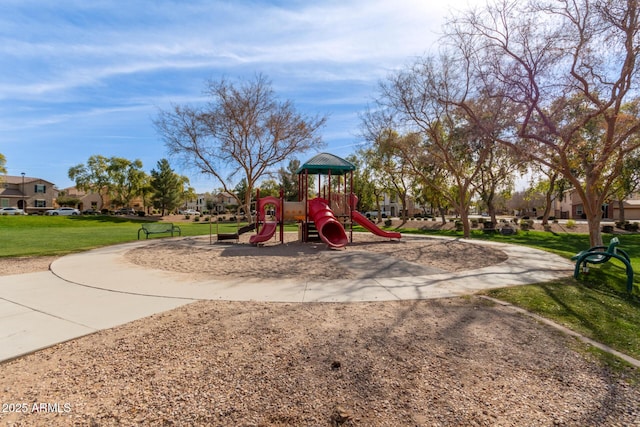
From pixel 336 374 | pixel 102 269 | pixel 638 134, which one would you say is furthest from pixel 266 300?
pixel 638 134

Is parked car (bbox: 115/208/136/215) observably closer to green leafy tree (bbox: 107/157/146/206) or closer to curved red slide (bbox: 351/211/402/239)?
green leafy tree (bbox: 107/157/146/206)

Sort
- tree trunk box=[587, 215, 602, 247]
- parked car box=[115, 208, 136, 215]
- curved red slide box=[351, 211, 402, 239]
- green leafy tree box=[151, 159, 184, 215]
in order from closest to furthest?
tree trunk box=[587, 215, 602, 247] < curved red slide box=[351, 211, 402, 239] < green leafy tree box=[151, 159, 184, 215] < parked car box=[115, 208, 136, 215]

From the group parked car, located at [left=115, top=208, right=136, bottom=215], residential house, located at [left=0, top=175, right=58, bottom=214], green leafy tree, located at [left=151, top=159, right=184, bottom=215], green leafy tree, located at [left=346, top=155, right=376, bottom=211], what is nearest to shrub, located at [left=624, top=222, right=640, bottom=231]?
green leafy tree, located at [left=346, top=155, right=376, bottom=211]

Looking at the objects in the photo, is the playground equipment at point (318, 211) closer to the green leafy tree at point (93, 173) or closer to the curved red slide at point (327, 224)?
the curved red slide at point (327, 224)

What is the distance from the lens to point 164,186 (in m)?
56.6

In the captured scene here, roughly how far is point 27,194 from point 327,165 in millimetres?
72325

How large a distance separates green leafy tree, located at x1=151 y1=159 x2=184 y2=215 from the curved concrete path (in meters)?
51.2

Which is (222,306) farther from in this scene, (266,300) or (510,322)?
(510,322)

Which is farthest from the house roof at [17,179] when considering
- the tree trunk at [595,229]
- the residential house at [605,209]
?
the residential house at [605,209]

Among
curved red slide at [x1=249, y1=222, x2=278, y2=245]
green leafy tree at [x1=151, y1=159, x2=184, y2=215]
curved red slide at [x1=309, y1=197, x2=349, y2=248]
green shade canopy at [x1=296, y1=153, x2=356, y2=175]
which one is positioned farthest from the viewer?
green leafy tree at [x1=151, y1=159, x2=184, y2=215]

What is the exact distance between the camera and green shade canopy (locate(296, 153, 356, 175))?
52.7ft

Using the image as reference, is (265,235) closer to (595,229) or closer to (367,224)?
(367,224)

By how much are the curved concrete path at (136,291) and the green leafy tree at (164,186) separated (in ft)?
168

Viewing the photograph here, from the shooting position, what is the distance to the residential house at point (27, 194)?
59656mm
